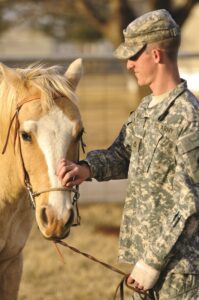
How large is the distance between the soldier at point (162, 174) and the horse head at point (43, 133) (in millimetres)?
354

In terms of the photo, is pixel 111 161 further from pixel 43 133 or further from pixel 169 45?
pixel 169 45

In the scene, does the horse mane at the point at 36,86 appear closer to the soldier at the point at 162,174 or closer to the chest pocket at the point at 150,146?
the soldier at the point at 162,174

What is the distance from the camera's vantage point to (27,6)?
11727 mm

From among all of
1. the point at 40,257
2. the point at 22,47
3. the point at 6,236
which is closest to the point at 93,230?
the point at 40,257

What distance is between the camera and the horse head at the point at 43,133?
323cm

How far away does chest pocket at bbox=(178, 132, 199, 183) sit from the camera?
274 centimetres

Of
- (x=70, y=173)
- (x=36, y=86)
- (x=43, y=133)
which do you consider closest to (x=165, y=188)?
(x=70, y=173)

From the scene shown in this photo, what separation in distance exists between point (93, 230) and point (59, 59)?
6.64 feet

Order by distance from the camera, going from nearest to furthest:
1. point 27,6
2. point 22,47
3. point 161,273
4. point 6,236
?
point 161,273 < point 6,236 < point 27,6 < point 22,47

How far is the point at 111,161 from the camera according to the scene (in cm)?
331

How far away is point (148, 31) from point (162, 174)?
1.88ft

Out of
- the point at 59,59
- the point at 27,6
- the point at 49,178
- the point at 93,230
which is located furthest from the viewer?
the point at 27,6

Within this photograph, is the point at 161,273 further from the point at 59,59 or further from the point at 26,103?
the point at 59,59

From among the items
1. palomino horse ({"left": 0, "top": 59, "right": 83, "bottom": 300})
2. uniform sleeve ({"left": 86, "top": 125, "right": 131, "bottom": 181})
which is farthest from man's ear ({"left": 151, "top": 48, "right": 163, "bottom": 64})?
palomino horse ({"left": 0, "top": 59, "right": 83, "bottom": 300})
